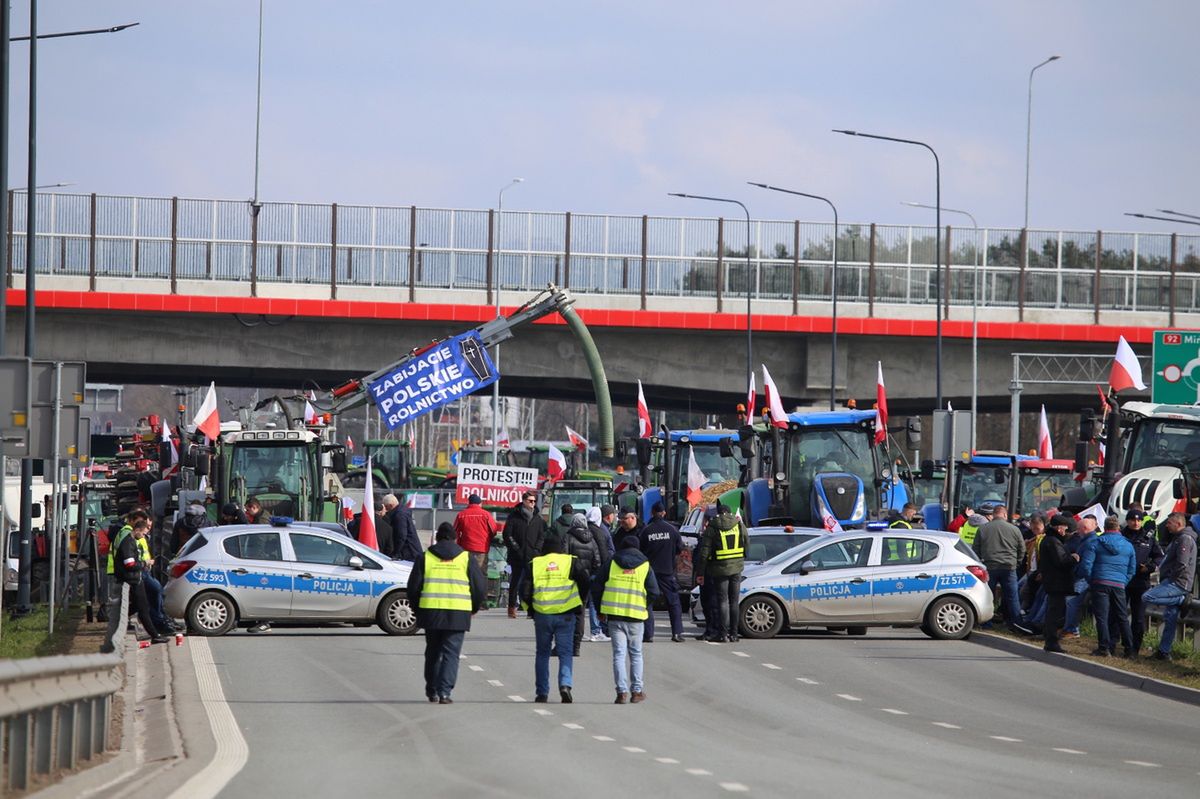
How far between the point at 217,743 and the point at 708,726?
391cm

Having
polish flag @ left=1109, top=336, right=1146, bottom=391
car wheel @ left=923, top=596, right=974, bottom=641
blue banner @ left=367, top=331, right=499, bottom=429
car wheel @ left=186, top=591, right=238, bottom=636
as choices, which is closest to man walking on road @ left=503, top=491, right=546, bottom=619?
car wheel @ left=186, top=591, right=238, bottom=636

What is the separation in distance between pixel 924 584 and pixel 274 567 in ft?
25.9

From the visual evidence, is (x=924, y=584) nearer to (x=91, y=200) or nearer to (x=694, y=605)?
(x=694, y=605)

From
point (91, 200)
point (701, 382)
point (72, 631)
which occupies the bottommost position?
point (72, 631)

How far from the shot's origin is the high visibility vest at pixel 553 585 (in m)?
15.6

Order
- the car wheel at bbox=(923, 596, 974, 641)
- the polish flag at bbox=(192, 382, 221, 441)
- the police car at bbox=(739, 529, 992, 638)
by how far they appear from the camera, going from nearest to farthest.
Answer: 1. the police car at bbox=(739, 529, 992, 638)
2. the car wheel at bbox=(923, 596, 974, 641)
3. the polish flag at bbox=(192, 382, 221, 441)

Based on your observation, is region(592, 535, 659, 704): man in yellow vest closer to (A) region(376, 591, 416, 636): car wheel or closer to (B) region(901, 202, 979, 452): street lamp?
(A) region(376, 591, 416, 636): car wheel

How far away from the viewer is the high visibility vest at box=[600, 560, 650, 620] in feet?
52.2

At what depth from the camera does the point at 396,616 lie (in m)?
22.4

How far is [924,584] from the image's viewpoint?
22.2 m

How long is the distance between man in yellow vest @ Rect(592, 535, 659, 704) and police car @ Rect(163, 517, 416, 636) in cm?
655

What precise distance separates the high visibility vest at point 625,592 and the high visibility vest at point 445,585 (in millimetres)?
1286

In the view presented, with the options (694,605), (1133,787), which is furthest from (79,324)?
(1133,787)

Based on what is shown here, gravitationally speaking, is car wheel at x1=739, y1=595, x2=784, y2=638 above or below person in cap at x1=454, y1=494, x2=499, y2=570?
below
